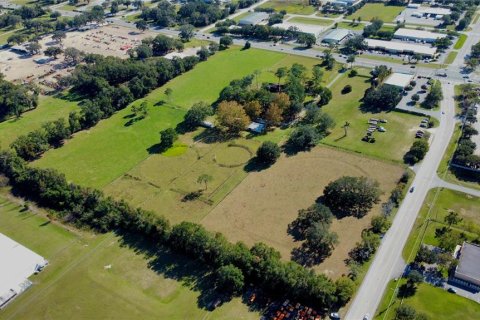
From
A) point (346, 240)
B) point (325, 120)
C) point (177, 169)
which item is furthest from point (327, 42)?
point (346, 240)

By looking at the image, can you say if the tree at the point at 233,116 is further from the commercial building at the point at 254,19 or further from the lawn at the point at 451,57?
the commercial building at the point at 254,19

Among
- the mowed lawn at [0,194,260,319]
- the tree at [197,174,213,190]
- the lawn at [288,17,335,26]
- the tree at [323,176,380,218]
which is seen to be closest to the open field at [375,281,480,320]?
the tree at [323,176,380,218]

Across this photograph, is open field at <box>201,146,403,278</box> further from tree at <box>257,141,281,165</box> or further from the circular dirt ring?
the circular dirt ring

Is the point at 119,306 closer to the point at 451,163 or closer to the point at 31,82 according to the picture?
the point at 451,163

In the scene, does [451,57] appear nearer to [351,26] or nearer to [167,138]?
[351,26]

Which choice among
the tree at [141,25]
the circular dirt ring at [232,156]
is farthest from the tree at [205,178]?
the tree at [141,25]

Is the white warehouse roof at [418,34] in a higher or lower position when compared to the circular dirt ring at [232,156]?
higher
